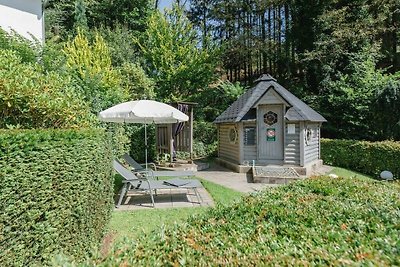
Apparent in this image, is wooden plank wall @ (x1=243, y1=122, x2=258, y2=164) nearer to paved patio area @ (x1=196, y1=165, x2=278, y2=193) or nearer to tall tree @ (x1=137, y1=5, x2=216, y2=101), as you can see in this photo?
paved patio area @ (x1=196, y1=165, x2=278, y2=193)

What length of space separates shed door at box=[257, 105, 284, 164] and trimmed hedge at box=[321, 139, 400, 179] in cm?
376

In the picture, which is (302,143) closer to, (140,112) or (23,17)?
(140,112)

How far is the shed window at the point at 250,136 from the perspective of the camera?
13.0 m

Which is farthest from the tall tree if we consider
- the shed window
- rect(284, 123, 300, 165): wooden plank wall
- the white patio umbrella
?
the white patio umbrella

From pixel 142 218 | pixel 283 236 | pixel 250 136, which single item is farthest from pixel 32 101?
pixel 250 136

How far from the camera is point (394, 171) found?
1199cm

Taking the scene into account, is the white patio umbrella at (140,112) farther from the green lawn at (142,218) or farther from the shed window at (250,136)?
the shed window at (250,136)

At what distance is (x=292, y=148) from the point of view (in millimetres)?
12609

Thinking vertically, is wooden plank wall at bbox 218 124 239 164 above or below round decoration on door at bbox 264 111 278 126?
below

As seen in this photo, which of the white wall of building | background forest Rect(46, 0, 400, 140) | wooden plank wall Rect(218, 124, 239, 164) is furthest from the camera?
background forest Rect(46, 0, 400, 140)

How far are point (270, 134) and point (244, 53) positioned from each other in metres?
13.7

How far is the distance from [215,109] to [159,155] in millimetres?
8291

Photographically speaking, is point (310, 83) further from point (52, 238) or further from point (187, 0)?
point (52, 238)

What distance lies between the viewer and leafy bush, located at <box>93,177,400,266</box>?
1.92m
